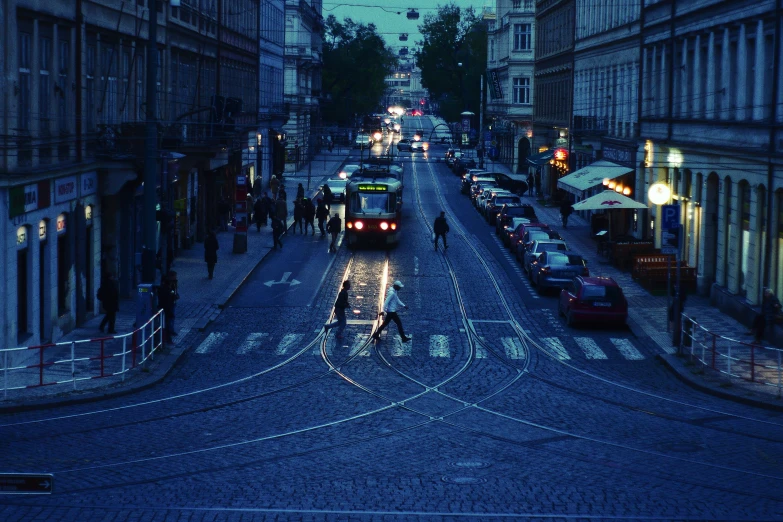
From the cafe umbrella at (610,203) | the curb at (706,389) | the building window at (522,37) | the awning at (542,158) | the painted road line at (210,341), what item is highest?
the building window at (522,37)

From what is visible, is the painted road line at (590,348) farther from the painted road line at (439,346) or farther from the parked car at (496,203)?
the parked car at (496,203)

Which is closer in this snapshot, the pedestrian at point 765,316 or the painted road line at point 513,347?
the painted road line at point 513,347

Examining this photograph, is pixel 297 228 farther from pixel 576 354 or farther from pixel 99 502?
pixel 99 502

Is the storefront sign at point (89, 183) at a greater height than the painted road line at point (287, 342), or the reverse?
the storefront sign at point (89, 183)

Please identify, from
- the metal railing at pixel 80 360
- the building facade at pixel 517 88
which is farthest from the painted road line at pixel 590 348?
the building facade at pixel 517 88

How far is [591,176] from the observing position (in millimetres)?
53469

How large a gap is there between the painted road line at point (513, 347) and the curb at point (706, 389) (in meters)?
3.11

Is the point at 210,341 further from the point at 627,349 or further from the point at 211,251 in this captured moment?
the point at 627,349

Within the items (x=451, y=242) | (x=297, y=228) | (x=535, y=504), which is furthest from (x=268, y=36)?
(x=535, y=504)

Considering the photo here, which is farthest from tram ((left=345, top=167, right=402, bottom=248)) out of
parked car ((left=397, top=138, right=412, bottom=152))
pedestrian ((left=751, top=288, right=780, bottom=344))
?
parked car ((left=397, top=138, right=412, bottom=152))

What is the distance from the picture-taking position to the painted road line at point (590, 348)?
28.6 metres

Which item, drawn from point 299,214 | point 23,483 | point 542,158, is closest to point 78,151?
point 23,483

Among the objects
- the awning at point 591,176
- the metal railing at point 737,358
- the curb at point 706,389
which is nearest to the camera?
the curb at point 706,389

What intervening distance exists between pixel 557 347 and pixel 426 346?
124 inches
